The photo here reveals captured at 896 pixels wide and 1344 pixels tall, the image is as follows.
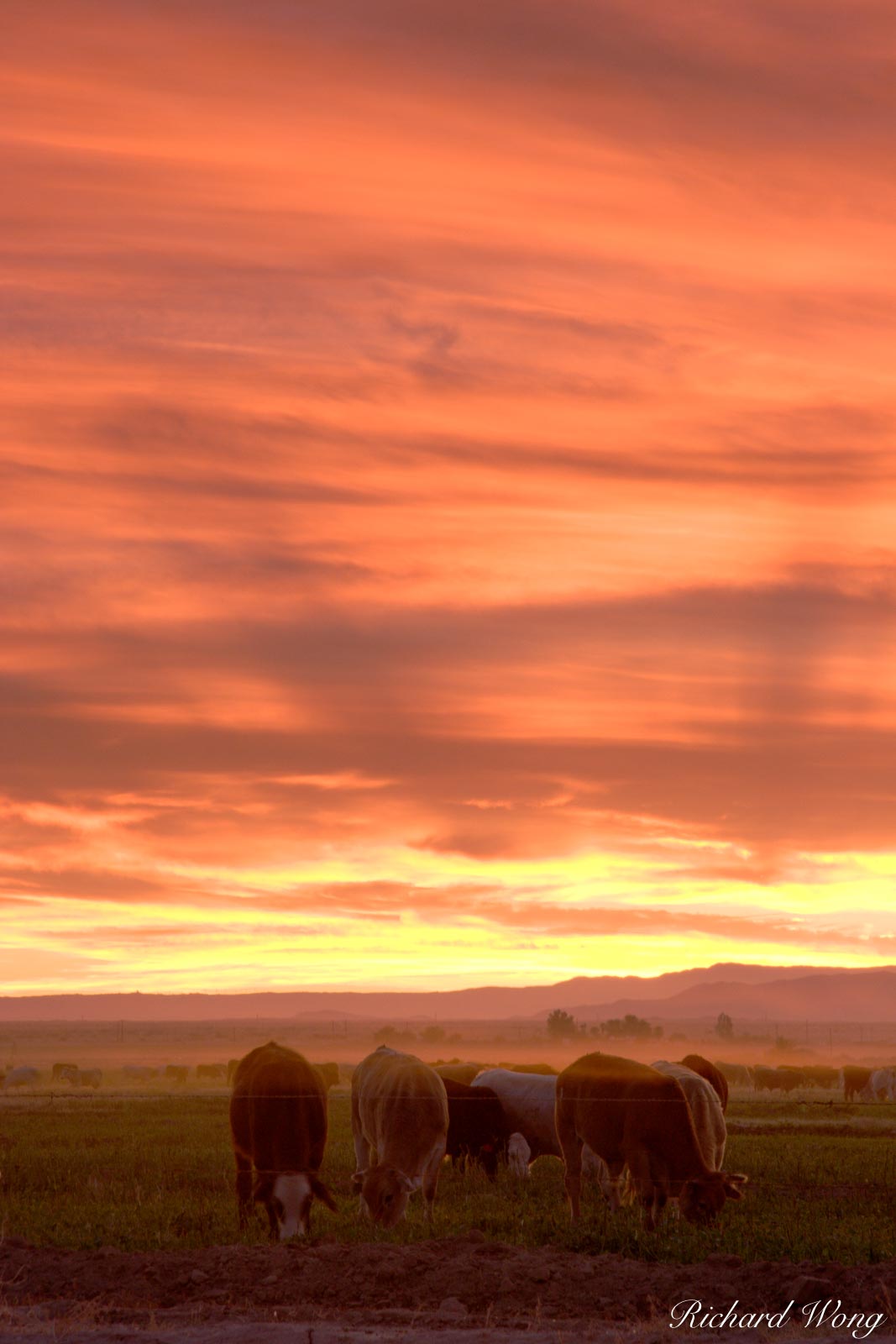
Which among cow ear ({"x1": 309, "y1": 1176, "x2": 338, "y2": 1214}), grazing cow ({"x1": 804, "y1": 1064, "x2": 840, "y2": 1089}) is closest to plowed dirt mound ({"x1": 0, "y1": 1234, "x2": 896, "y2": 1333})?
cow ear ({"x1": 309, "y1": 1176, "x2": 338, "y2": 1214})

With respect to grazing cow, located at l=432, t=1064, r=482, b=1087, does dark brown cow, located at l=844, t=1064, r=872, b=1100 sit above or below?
below

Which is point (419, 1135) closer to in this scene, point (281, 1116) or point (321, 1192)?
point (281, 1116)

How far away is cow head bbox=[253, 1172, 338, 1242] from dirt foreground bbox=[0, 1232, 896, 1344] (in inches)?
96.6

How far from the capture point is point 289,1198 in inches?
783

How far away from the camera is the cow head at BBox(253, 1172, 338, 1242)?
774 inches

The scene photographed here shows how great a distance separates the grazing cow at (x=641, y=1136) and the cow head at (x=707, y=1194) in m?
0.01

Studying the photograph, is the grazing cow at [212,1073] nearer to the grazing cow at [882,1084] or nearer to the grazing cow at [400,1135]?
the grazing cow at [882,1084]

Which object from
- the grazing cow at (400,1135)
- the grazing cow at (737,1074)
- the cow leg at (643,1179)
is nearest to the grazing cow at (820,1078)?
the grazing cow at (737,1074)

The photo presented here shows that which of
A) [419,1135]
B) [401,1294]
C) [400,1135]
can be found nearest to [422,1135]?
[419,1135]

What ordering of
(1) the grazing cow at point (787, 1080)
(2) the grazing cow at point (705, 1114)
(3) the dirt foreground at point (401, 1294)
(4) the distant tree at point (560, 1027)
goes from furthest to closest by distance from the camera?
(4) the distant tree at point (560, 1027)
(1) the grazing cow at point (787, 1080)
(2) the grazing cow at point (705, 1114)
(3) the dirt foreground at point (401, 1294)

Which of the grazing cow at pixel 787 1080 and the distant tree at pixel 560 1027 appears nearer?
the grazing cow at pixel 787 1080

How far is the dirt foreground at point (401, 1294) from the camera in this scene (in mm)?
12859

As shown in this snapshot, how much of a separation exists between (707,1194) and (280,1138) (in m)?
5.84

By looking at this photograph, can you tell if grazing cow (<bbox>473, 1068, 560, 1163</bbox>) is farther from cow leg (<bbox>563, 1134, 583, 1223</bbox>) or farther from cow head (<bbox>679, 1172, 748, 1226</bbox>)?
cow head (<bbox>679, 1172, 748, 1226</bbox>)
